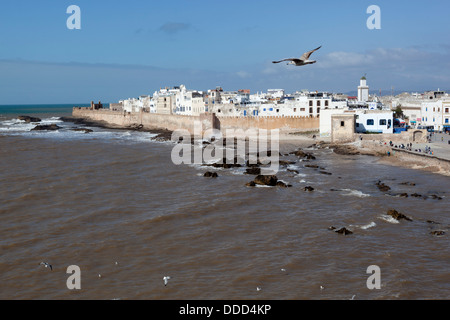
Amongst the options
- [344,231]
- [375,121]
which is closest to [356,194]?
[344,231]

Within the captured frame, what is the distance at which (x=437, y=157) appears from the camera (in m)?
30.1

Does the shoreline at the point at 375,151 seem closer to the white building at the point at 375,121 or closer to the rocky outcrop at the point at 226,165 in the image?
the white building at the point at 375,121

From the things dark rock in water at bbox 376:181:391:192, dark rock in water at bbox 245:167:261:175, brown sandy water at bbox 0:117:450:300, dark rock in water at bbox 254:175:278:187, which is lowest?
brown sandy water at bbox 0:117:450:300

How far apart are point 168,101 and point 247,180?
60.0 meters

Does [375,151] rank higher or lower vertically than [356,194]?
higher

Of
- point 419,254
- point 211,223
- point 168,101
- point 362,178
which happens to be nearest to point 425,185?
point 362,178

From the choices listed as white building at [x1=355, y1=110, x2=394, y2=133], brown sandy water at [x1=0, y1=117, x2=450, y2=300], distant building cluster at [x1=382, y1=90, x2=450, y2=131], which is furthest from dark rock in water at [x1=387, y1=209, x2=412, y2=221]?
distant building cluster at [x1=382, y1=90, x2=450, y2=131]

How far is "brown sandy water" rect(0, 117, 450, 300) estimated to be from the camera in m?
12.2

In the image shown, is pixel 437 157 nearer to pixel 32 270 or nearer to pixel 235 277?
pixel 235 277

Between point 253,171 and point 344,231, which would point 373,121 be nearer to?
point 253,171

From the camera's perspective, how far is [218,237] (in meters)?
16.3

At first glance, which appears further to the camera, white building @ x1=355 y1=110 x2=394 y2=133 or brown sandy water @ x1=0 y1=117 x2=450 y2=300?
white building @ x1=355 y1=110 x2=394 y2=133

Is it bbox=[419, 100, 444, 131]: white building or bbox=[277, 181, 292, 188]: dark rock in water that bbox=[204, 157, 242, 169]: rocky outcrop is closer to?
bbox=[277, 181, 292, 188]: dark rock in water
